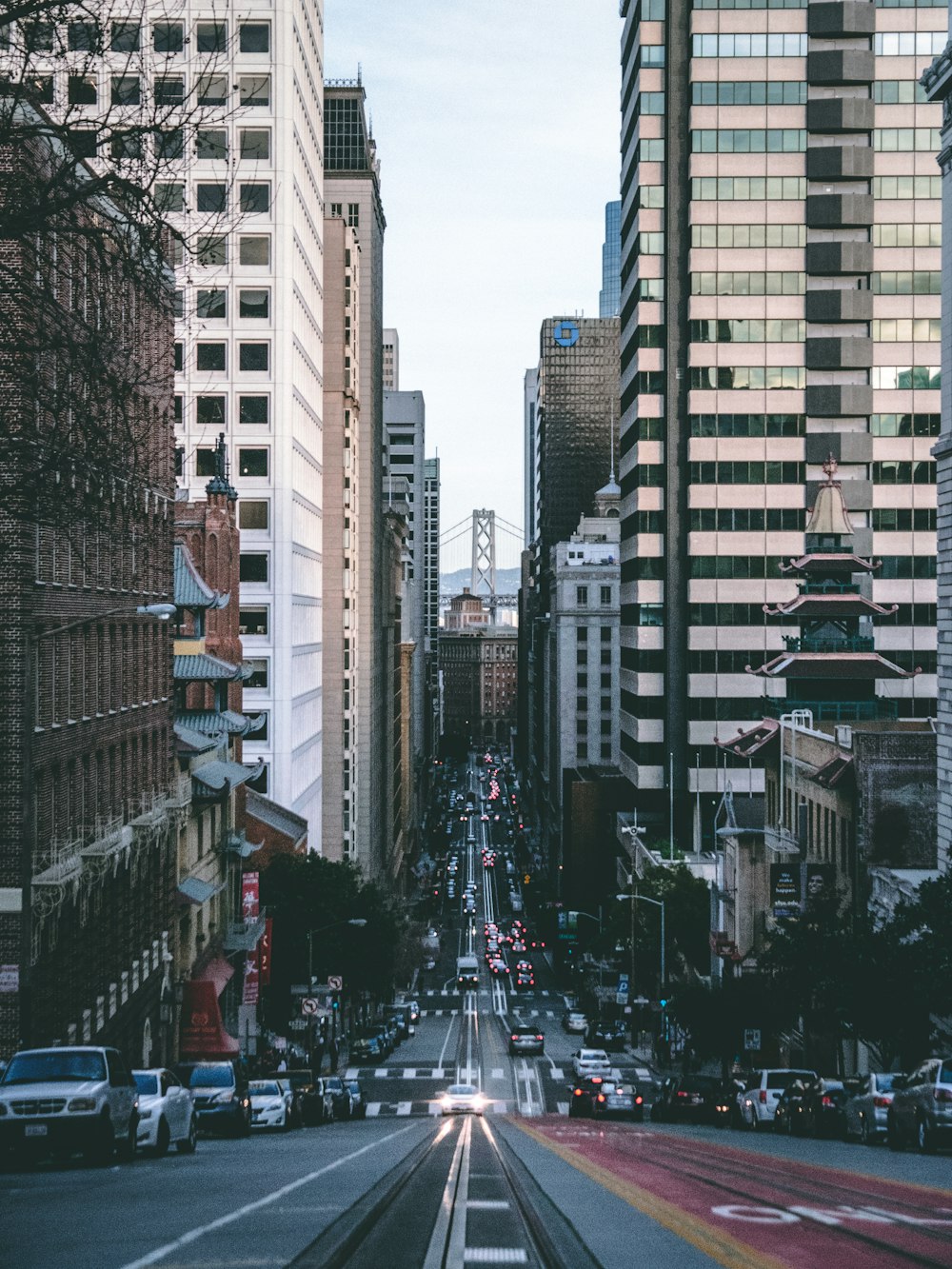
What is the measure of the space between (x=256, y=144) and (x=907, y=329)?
41.8m

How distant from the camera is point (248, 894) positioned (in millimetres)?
67562

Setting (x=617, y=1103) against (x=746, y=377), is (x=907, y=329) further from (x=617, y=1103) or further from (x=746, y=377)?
(x=617, y=1103)

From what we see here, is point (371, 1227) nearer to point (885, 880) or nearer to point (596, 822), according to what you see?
point (885, 880)

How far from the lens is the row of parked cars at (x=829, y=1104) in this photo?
24719 mm

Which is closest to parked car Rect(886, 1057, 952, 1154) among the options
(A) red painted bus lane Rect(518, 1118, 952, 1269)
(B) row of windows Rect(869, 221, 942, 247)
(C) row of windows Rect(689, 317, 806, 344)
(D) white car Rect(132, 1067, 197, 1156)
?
(A) red painted bus lane Rect(518, 1118, 952, 1269)

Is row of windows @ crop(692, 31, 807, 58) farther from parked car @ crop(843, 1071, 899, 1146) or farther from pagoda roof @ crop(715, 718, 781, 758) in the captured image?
parked car @ crop(843, 1071, 899, 1146)

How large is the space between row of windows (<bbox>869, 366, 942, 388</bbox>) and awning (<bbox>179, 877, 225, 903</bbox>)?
59449 millimetres

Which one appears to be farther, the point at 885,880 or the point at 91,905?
the point at 885,880

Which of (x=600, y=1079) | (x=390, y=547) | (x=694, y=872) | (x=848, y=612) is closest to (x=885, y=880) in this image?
(x=600, y=1079)

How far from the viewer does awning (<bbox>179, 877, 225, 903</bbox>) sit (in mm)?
53031

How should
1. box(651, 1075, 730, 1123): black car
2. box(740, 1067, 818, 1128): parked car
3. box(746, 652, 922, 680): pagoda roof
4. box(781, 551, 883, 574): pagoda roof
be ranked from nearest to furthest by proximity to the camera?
1. box(740, 1067, 818, 1128): parked car
2. box(651, 1075, 730, 1123): black car
3. box(746, 652, 922, 680): pagoda roof
4. box(781, 551, 883, 574): pagoda roof

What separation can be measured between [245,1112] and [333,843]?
249ft

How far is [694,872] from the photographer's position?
99.6m

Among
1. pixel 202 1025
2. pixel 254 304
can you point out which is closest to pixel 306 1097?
pixel 202 1025
